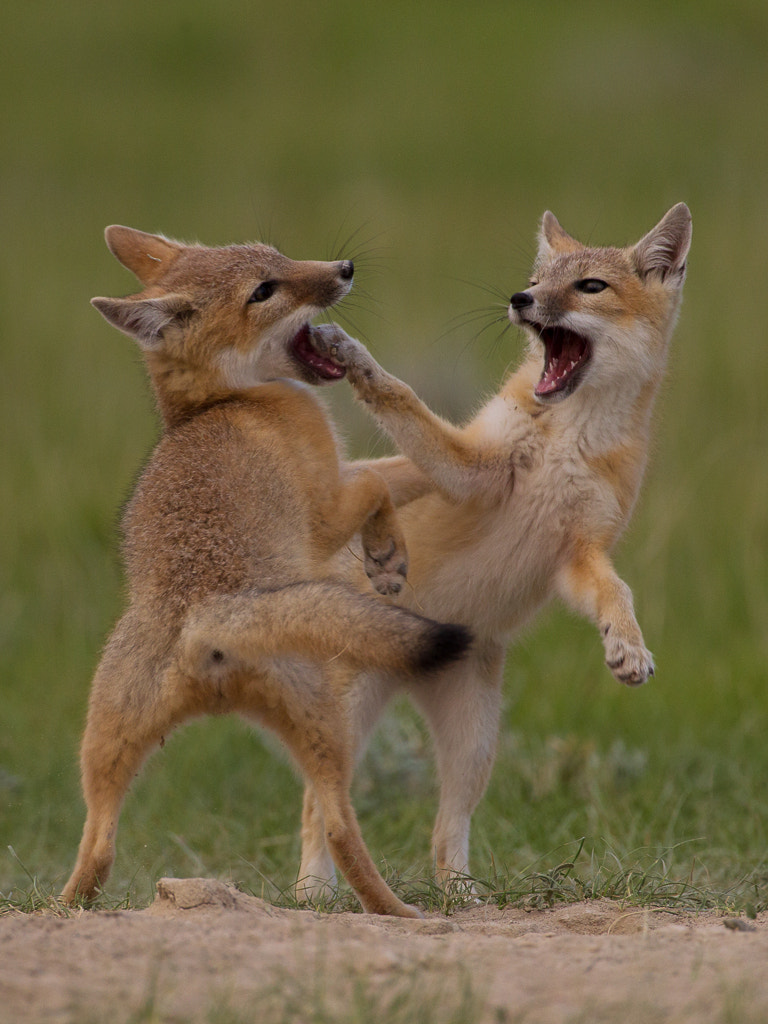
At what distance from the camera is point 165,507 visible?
499 centimetres

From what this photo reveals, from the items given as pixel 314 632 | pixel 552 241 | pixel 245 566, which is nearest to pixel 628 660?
pixel 314 632

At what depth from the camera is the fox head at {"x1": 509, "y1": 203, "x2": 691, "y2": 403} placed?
602cm

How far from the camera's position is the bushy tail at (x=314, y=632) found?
14.4 ft

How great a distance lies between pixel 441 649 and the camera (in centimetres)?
432

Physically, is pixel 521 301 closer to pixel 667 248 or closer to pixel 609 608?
pixel 667 248

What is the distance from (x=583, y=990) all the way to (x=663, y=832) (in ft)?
12.2

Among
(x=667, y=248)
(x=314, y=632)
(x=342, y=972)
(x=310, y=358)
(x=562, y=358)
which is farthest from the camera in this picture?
(x=667, y=248)

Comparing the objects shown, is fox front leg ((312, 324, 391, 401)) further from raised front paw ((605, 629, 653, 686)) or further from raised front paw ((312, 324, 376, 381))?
raised front paw ((605, 629, 653, 686))

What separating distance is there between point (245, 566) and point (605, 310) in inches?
90.0

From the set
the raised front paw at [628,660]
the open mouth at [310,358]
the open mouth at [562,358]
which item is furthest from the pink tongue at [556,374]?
the raised front paw at [628,660]

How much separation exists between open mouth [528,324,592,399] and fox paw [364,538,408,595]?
3.32 feet

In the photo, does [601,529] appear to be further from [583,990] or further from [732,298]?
[732,298]

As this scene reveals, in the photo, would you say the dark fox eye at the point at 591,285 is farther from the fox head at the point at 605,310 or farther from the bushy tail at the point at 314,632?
the bushy tail at the point at 314,632

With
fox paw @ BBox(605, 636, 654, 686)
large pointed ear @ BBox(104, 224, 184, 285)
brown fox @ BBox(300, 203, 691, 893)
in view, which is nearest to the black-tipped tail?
fox paw @ BBox(605, 636, 654, 686)
